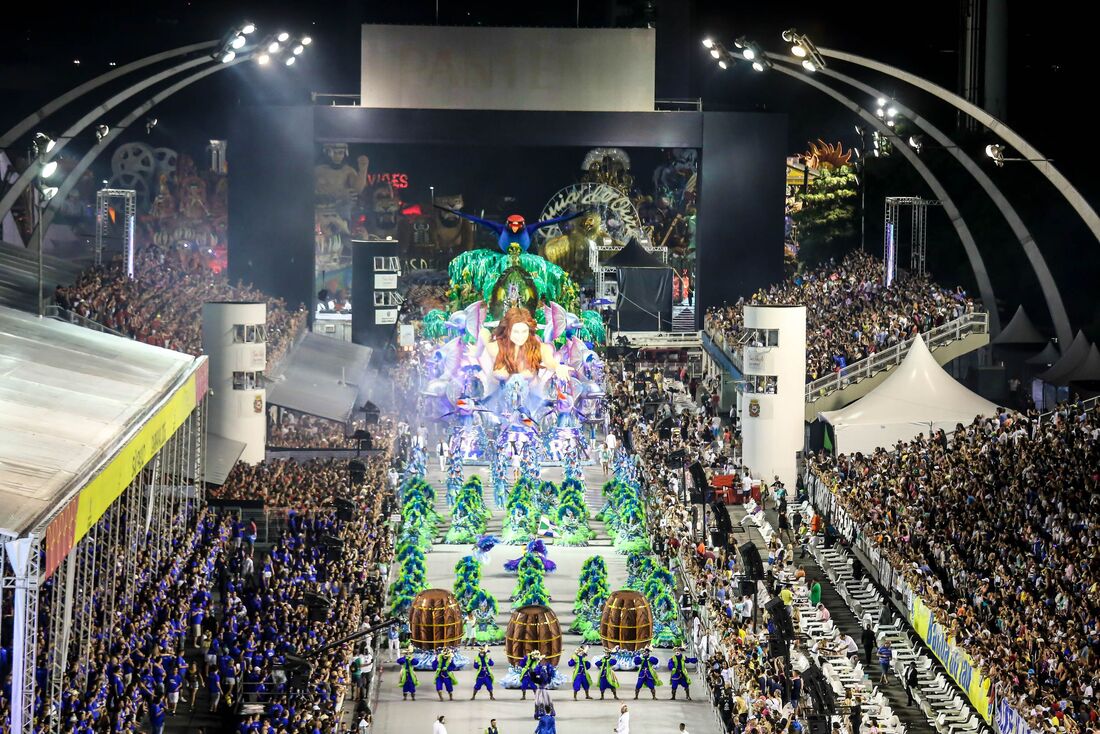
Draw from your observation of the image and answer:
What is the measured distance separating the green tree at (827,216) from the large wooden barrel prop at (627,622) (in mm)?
46936

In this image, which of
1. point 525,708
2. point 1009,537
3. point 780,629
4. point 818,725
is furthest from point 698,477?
point 818,725

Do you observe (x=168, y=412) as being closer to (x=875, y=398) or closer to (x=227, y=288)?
(x=875, y=398)

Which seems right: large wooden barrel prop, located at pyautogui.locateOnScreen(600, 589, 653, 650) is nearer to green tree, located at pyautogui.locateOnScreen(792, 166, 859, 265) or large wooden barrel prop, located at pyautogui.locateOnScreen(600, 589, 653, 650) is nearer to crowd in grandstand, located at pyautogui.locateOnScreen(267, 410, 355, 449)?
crowd in grandstand, located at pyautogui.locateOnScreen(267, 410, 355, 449)

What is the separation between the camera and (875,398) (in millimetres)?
47188

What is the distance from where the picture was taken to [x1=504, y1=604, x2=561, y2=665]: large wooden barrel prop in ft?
108

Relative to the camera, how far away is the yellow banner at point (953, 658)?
2955 cm

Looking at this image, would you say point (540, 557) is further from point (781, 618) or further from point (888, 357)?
point (888, 357)

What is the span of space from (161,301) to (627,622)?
23.6 m

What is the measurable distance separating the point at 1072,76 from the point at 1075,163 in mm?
3414

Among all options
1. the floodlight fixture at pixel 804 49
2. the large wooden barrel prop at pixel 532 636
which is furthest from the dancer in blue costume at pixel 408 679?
the floodlight fixture at pixel 804 49

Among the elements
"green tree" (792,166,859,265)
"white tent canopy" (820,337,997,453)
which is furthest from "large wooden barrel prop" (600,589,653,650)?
"green tree" (792,166,859,265)

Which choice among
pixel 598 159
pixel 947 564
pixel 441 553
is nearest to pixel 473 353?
pixel 441 553

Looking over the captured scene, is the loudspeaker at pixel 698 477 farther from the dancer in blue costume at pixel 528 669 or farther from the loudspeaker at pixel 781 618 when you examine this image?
the dancer in blue costume at pixel 528 669

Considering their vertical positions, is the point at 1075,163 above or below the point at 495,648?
above
